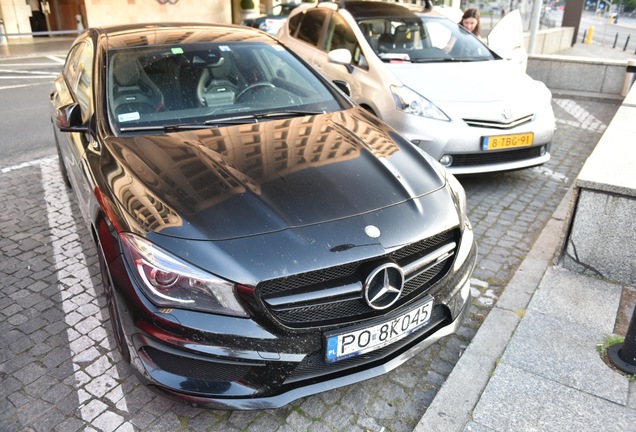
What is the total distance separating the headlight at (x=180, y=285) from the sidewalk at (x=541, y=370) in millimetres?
1089

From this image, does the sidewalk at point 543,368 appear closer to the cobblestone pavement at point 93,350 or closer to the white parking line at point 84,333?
the cobblestone pavement at point 93,350

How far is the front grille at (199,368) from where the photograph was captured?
212 cm

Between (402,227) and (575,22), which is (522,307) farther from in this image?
(575,22)

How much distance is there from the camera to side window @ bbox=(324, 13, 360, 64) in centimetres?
599

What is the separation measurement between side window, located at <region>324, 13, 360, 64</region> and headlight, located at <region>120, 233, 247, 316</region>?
4332 mm

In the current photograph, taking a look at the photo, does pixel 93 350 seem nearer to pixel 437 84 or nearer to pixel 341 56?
pixel 437 84

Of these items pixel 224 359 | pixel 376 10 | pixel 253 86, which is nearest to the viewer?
pixel 224 359

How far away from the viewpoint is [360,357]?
7.64ft

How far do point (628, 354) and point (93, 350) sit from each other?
288 centimetres

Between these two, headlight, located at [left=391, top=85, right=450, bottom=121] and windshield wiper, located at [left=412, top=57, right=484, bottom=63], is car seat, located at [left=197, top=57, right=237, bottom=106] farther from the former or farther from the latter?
windshield wiper, located at [left=412, top=57, right=484, bottom=63]

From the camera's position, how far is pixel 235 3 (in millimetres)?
24484

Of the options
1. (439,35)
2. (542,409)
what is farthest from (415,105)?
(542,409)

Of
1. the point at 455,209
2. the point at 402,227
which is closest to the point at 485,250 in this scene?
the point at 455,209

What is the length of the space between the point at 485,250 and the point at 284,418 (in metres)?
2.27
